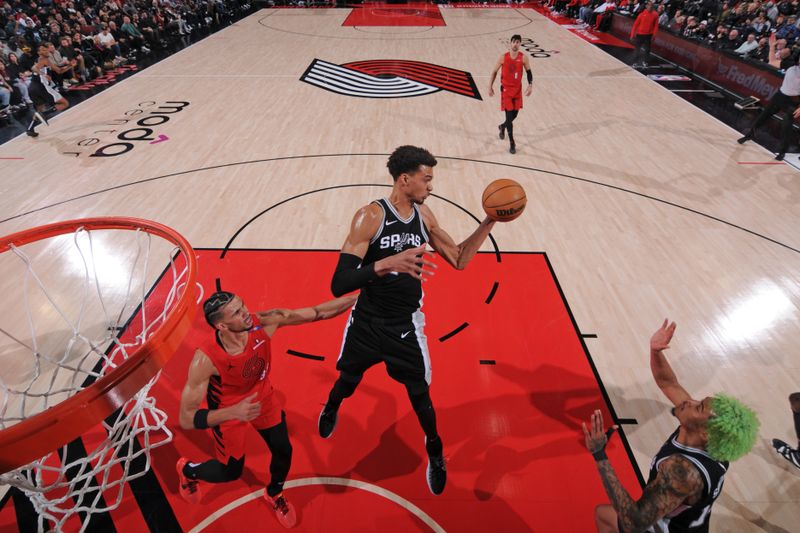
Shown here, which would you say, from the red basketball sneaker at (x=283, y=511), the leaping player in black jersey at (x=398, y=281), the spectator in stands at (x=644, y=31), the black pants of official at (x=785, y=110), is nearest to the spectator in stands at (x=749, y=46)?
the spectator in stands at (x=644, y=31)

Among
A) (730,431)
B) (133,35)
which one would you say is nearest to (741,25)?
(730,431)

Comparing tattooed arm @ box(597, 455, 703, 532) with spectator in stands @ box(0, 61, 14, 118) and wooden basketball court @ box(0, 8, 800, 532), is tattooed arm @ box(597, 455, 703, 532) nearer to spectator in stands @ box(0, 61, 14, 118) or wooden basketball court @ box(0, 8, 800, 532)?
wooden basketball court @ box(0, 8, 800, 532)

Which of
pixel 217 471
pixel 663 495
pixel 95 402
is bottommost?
pixel 217 471

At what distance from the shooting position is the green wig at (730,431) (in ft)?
6.74

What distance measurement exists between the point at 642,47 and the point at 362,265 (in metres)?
14.0

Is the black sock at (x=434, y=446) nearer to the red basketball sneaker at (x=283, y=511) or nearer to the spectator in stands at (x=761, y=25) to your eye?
the red basketball sneaker at (x=283, y=511)

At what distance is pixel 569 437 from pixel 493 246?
2623mm

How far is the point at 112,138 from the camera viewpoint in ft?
28.4

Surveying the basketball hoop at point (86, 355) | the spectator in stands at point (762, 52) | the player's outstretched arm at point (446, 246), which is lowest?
the basketball hoop at point (86, 355)

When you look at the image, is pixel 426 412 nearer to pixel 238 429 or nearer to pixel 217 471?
pixel 238 429

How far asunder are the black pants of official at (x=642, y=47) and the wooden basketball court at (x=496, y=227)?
113 centimetres

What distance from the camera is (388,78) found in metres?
12.0

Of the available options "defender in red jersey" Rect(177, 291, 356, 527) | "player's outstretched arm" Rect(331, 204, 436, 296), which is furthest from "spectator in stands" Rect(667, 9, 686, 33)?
"defender in red jersey" Rect(177, 291, 356, 527)

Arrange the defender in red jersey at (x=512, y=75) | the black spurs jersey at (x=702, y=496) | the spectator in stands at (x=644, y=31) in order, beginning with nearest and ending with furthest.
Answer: the black spurs jersey at (x=702, y=496) < the defender in red jersey at (x=512, y=75) < the spectator in stands at (x=644, y=31)
